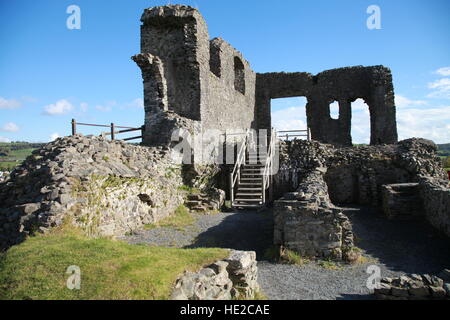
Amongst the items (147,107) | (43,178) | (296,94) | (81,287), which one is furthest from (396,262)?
(296,94)

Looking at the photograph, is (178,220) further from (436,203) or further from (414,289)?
(436,203)

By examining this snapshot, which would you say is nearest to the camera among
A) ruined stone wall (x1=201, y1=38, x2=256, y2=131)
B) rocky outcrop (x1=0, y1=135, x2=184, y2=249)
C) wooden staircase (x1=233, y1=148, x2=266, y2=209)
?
rocky outcrop (x1=0, y1=135, x2=184, y2=249)

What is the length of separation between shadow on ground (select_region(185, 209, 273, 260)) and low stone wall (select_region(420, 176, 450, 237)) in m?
4.70

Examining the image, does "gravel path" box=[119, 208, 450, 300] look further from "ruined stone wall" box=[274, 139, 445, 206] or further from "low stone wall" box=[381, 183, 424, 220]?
"ruined stone wall" box=[274, 139, 445, 206]

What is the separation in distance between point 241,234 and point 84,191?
4.43 meters

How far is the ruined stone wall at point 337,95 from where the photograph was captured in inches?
830

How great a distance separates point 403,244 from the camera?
8117 millimetres

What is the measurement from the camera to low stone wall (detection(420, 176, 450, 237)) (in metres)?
8.40

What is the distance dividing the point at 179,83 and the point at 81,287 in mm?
12219

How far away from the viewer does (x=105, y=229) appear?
7.75 metres

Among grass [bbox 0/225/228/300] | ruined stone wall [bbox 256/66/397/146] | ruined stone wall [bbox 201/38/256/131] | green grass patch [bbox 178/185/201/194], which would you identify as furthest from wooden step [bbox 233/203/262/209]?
ruined stone wall [bbox 256/66/397/146]

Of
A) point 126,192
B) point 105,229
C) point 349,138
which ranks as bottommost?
point 105,229
